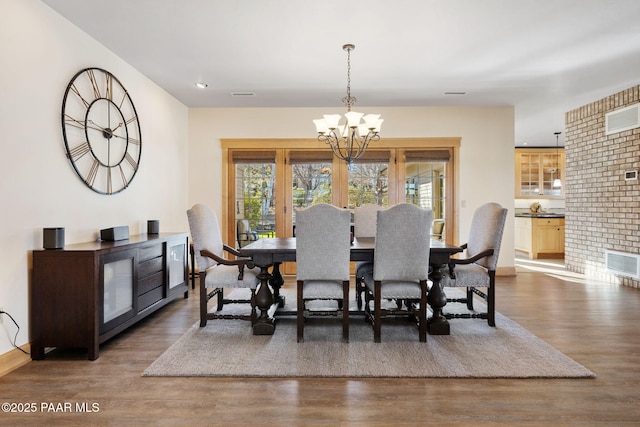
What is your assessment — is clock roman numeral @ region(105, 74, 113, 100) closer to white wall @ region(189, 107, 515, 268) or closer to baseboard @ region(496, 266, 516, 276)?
white wall @ region(189, 107, 515, 268)

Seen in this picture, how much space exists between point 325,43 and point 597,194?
465 centimetres

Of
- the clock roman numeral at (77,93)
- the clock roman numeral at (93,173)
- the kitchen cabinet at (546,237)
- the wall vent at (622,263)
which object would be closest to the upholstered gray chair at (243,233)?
the clock roman numeral at (93,173)

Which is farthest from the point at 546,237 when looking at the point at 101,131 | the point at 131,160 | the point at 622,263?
the point at 101,131

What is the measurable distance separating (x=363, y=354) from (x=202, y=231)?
1.71 metres

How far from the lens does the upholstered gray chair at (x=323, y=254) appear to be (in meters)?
2.69

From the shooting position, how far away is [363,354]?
2557 millimetres

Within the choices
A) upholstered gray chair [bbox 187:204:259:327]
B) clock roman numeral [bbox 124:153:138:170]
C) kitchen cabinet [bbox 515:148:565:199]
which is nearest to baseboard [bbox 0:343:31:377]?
upholstered gray chair [bbox 187:204:259:327]

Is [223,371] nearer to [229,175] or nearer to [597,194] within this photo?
[229,175]

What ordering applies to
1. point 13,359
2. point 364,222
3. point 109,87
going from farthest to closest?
1. point 364,222
2. point 109,87
3. point 13,359

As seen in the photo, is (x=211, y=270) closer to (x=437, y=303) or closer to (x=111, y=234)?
(x=111, y=234)

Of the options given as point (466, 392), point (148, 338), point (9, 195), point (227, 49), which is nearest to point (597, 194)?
point (466, 392)

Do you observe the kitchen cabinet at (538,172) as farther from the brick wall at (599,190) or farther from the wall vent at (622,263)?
the wall vent at (622,263)

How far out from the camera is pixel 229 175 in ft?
18.0

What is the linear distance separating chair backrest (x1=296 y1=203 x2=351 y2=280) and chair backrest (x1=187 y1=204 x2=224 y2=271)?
3.06 ft
